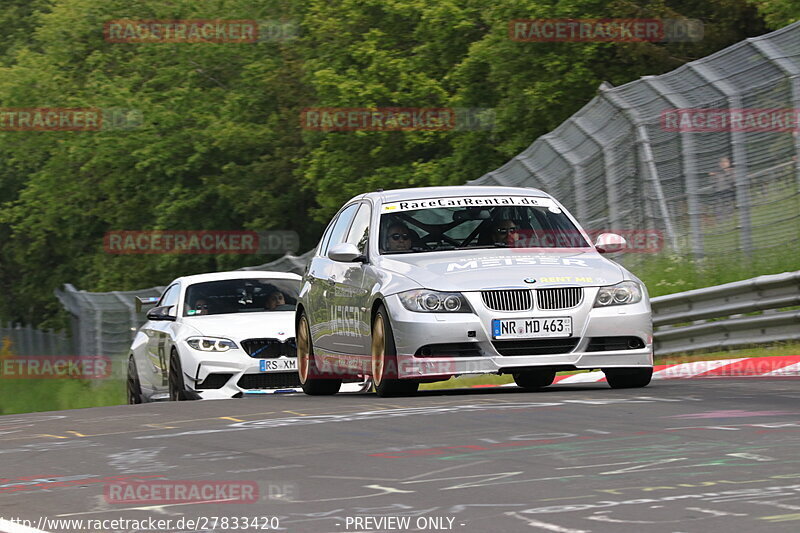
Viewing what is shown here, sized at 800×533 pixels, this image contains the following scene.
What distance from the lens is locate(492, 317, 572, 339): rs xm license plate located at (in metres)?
11.3

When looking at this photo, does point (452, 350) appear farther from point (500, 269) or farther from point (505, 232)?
point (505, 232)

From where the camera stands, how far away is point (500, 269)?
1154 centimetres

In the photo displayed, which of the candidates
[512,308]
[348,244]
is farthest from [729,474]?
[348,244]

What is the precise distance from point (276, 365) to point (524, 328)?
472 cm

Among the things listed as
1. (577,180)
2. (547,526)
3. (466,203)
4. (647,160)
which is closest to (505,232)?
(466,203)

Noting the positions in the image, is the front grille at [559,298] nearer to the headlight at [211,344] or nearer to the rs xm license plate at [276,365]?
the rs xm license plate at [276,365]

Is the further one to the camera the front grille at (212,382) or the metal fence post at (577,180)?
the metal fence post at (577,180)

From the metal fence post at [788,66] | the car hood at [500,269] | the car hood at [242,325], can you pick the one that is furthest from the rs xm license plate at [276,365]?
the metal fence post at [788,66]

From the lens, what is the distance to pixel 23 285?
66312mm

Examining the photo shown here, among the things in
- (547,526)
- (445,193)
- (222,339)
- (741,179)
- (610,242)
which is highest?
(741,179)

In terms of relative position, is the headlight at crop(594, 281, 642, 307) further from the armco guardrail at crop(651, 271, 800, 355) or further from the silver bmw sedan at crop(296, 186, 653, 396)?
the armco guardrail at crop(651, 271, 800, 355)

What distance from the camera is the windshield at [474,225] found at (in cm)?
1257

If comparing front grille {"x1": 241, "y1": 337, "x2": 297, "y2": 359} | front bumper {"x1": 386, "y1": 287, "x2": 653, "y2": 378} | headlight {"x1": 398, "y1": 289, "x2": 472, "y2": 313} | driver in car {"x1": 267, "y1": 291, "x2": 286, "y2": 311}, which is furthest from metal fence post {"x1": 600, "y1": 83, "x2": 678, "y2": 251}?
headlight {"x1": 398, "y1": 289, "x2": 472, "y2": 313}

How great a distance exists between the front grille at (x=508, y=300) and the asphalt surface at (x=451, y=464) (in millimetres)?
646
